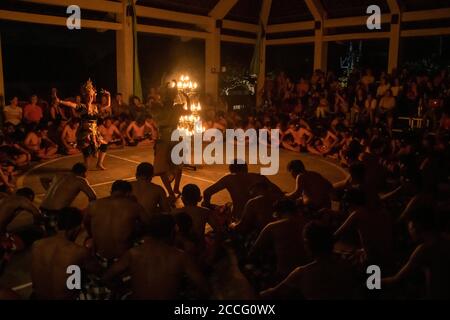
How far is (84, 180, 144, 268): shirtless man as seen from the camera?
14.2 feet

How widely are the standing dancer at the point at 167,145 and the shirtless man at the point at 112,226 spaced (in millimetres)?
2913

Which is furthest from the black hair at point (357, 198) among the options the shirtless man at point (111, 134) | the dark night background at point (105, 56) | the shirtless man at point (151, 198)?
the dark night background at point (105, 56)

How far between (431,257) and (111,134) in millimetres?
10574

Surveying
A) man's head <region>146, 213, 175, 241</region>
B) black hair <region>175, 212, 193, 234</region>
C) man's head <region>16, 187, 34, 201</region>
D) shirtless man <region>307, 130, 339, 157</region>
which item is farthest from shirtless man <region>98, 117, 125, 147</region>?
man's head <region>146, 213, 175, 241</region>

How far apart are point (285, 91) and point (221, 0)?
4.16 meters

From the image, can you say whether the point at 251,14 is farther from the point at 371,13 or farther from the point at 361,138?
the point at 361,138

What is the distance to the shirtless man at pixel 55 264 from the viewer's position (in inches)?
134

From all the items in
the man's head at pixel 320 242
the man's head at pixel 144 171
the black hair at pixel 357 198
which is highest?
the man's head at pixel 144 171

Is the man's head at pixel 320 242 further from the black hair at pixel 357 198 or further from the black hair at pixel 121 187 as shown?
the black hair at pixel 121 187

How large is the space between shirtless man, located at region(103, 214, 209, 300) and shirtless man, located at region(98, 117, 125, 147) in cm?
950

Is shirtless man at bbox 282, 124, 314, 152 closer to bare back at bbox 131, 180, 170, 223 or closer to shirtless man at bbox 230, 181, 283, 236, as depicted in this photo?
shirtless man at bbox 230, 181, 283, 236

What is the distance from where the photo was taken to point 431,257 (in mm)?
3258

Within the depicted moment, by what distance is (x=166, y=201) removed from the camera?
5.17m

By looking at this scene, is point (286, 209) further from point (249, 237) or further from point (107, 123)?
point (107, 123)
